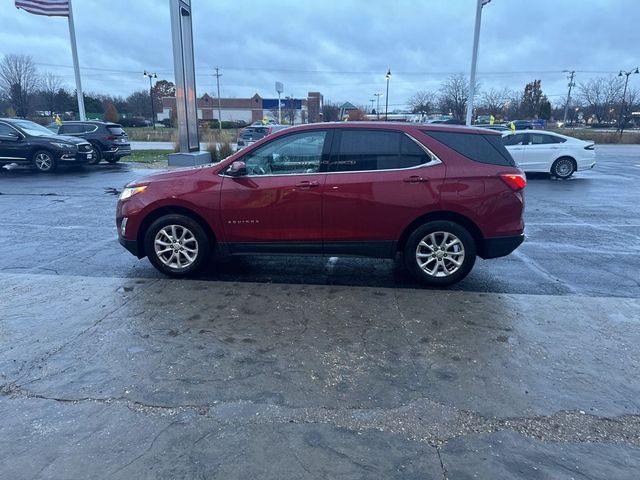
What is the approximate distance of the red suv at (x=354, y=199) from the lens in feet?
16.7

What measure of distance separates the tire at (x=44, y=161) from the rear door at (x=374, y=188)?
46.7 ft

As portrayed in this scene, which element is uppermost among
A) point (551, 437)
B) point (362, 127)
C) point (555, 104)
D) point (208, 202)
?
point (555, 104)

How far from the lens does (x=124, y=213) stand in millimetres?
5473

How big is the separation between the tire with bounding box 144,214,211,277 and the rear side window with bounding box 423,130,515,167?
2903 millimetres

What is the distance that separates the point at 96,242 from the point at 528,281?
6.19 metres

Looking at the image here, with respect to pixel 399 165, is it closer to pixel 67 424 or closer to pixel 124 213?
pixel 124 213

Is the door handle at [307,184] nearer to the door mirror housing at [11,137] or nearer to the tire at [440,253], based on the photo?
the tire at [440,253]

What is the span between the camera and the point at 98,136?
18391 millimetres

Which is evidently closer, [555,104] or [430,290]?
[430,290]

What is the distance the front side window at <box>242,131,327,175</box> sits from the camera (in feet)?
17.4

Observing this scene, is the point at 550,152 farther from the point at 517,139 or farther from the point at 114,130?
the point at 114,130

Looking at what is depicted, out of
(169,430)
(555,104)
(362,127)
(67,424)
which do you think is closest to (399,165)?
(362,127)

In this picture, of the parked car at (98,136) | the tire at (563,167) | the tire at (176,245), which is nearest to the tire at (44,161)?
the parked car at (98,136)

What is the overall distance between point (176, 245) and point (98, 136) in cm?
1537
